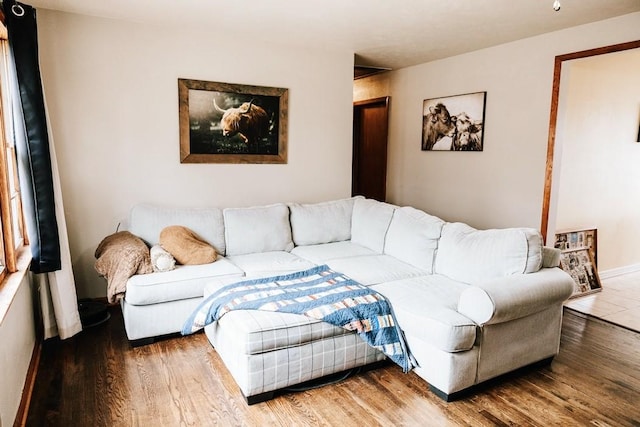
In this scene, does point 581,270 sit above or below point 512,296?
below

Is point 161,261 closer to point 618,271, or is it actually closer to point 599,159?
point 599,159

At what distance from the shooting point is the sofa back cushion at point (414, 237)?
3.36m

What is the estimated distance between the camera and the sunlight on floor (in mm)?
3709

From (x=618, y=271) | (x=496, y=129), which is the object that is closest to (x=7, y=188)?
(x=496, y=129)

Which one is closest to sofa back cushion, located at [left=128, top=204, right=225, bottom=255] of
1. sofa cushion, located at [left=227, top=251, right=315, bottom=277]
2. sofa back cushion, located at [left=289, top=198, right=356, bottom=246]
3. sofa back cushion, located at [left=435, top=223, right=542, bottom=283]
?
sofa cushion, located at [left=227, top=251, right=315, bottom=277]

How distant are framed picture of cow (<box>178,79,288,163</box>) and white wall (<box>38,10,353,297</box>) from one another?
0.24ft

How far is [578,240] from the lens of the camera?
446cm

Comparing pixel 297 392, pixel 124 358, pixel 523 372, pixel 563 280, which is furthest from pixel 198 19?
pixel 523 372

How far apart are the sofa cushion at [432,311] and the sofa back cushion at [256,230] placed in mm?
1239

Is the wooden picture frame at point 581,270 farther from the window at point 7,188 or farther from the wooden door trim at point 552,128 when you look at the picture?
the window at point 7,188

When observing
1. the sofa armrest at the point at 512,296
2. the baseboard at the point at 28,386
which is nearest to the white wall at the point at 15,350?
the baseboard at the point at 28,386

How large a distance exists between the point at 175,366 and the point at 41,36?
2.72m

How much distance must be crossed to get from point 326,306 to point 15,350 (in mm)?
1619

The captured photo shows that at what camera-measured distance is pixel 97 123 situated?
3627mm
